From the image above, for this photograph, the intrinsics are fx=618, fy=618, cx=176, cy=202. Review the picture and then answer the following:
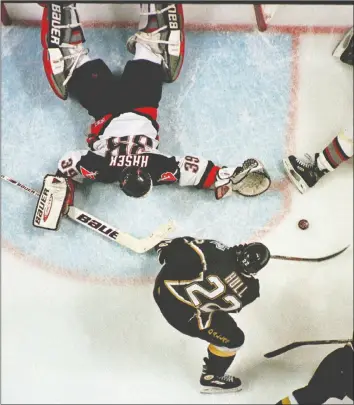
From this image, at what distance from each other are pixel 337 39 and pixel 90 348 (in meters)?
1.22

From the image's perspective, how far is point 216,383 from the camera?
177 cm

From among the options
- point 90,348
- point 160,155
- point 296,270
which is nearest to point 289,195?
point 296,270

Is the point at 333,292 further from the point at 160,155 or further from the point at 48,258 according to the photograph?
the point at 48,258

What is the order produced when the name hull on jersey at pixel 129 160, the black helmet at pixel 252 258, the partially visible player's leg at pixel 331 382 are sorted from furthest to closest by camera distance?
the name hull on jersey at pixel 129 160 < the partially visible player's leg at pixel 331 382 < the black helmet at pixel 252 258

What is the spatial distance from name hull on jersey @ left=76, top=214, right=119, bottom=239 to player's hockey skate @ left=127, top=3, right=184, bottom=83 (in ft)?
1.65

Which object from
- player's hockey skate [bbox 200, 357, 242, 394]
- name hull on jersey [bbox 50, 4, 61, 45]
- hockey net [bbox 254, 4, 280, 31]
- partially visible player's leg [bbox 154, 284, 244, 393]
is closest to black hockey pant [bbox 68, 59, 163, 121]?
name hull on jersey [bbox 50, 4, 61, 45]

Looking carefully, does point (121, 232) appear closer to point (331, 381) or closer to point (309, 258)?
point (309, 258)

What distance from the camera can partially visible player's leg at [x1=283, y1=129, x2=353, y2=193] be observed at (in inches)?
70.9

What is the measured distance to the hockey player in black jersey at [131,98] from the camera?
5.93 feet

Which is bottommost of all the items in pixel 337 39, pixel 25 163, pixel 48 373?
pixel 48 373

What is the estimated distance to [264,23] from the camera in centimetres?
196

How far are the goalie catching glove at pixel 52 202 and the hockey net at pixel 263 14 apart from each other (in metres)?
0.79

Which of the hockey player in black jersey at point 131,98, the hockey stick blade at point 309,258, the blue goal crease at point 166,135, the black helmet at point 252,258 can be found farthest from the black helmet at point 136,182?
the hockey stick blade at point 309,258

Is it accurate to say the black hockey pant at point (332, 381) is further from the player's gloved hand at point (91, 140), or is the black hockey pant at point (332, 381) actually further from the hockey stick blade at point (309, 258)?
the player's gloved hand at point (91, 140)
